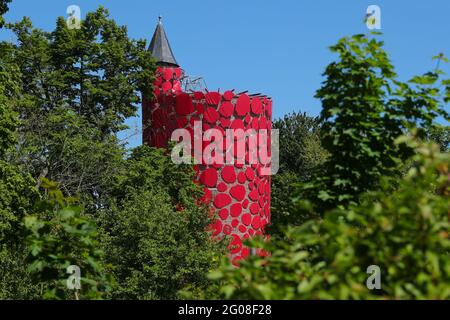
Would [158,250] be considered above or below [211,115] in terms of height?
below

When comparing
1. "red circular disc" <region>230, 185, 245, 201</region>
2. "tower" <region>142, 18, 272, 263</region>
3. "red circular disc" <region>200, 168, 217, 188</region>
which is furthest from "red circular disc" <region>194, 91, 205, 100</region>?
"red circular disc" <region>230, 185, 245, 201</region>

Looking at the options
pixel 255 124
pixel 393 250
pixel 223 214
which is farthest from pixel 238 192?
pixel 393 250

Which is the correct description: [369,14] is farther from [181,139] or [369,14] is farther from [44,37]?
[44,37]

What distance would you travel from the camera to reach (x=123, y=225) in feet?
78.4

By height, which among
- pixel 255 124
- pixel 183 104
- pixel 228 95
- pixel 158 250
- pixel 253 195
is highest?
pixel 228 95

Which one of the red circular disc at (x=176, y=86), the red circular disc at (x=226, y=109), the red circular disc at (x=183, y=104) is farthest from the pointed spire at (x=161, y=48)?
the red circular disc at (x=226, y=109)

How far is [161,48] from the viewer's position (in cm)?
3919

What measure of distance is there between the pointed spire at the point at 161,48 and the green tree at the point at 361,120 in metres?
31.6

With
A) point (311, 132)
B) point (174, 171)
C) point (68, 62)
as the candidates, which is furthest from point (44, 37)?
point (311, 132)

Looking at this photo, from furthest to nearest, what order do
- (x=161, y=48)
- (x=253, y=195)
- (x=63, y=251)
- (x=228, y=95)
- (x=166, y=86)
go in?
(x=161, y=48)
(x=166, y=86)
(x=253, y=195)
(x=228, y=95)
(x=63, y=251)

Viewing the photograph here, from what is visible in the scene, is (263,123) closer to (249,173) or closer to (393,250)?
(249,173)

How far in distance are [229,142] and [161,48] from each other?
7626 millimetres

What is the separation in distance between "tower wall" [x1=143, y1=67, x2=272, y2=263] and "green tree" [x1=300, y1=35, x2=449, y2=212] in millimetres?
26619
